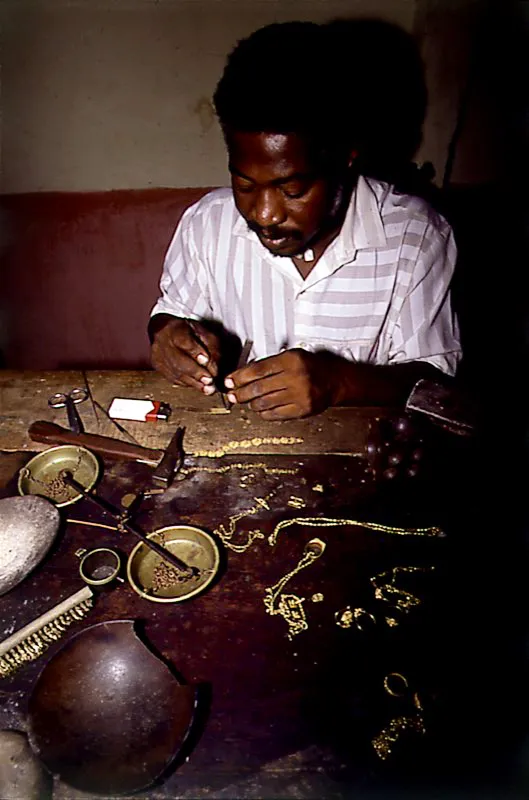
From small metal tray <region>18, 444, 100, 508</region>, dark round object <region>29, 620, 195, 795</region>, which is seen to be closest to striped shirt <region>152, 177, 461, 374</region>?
small metal tray <region>18, 444, 100, 508</region>

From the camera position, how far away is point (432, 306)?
2.58m

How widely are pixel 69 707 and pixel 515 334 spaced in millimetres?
3760

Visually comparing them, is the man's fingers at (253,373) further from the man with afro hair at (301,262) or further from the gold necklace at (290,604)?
the gold necklace at (290,604)

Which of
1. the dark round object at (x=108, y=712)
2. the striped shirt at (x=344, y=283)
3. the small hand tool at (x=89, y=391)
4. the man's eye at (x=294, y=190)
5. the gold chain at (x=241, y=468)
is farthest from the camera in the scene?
the striped shirt at (x=344, y=283)

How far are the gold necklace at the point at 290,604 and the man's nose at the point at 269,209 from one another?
1.26m

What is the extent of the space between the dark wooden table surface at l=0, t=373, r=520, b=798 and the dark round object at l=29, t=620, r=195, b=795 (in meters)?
0.06

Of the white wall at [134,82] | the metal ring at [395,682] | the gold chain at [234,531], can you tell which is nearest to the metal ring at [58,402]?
the gold chain at [234,531]

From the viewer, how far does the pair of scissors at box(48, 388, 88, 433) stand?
2.29 meters

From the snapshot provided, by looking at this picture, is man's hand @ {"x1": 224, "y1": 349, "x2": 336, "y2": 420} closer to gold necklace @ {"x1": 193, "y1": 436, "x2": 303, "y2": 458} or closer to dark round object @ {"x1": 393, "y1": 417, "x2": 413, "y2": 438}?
gold necklace @ {"x1": 193, "y1": 436, "x2": 303, "y2": 458}

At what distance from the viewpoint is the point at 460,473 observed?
2.10 m

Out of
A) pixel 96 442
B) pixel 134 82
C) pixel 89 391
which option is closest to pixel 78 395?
pixel 89 391

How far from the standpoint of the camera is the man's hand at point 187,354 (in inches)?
92.3

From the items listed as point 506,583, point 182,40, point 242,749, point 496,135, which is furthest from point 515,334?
point 242,749

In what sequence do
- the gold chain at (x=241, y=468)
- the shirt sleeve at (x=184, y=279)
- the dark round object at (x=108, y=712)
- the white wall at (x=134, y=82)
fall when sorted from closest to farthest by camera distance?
1. the dark round object at (x=108, y=712)
2. the gold chain at (x=241, y=468)
3. the shirt sleeve at (x=184, y=279)
4. the white wall at (x=134, y=82)
